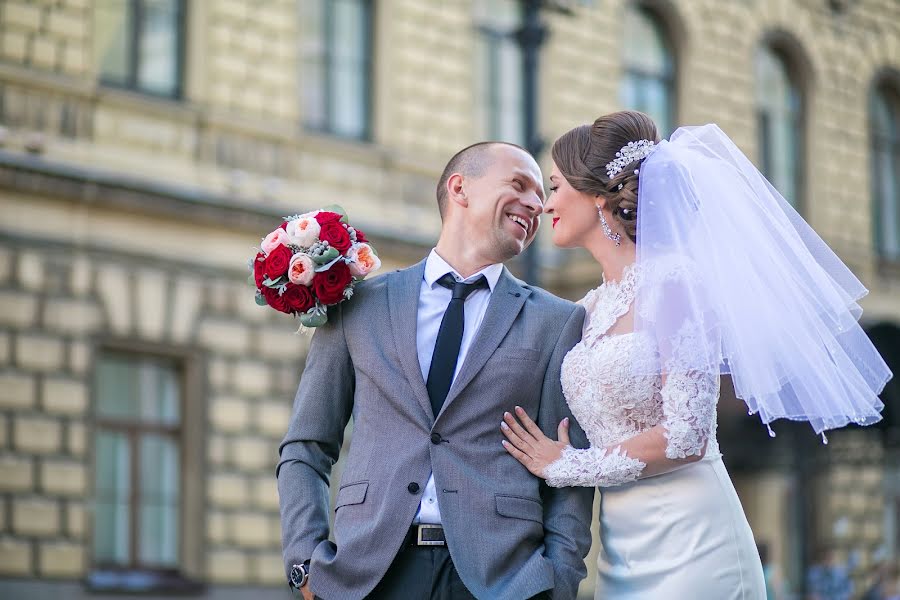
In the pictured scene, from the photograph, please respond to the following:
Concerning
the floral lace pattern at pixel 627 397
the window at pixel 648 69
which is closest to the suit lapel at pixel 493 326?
the floral lace pattern at pixel 627 397

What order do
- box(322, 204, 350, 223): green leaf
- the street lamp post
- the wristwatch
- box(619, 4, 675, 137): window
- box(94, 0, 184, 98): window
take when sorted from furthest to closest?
box(619, 4, 675, 137): window → box(94, 0, 184, 98): window → the street lamp post → box(322, 204, 350, 223): green leaf → the wristwatch

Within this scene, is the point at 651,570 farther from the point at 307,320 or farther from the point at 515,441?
the point at 307,320

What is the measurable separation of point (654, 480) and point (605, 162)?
1.12m

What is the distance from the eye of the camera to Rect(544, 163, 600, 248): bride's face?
530 centimetres

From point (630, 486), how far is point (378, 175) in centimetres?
1231

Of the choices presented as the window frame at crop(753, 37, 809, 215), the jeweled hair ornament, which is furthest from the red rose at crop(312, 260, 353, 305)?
the window frame at crop(753, 37, 809, 215)

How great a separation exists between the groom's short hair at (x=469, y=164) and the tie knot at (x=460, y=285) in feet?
0.94

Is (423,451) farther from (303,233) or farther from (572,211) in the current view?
(572,211)

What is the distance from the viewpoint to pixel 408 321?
5.08 metres

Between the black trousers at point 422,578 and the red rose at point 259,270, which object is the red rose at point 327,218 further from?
the black trousers at point 422,578

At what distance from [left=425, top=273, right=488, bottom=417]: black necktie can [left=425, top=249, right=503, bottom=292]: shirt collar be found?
0.07ft

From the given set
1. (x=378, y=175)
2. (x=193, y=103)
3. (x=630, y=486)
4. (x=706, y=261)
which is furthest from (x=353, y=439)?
(x=378, y=175)

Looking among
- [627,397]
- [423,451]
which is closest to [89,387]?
[423,451]

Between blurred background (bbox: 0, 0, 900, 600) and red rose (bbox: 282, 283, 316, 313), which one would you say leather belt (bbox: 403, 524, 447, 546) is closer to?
red rose (bbox: 282, 283, 316, 313)
